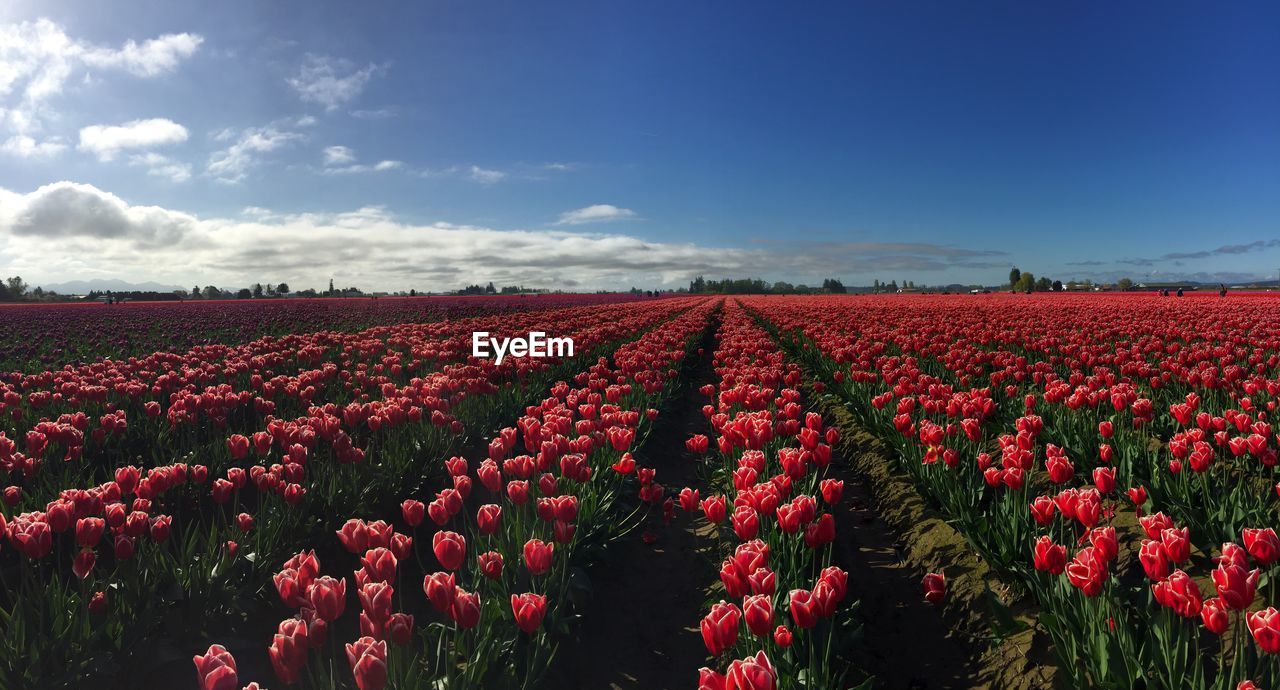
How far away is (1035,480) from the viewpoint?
6.80 meters

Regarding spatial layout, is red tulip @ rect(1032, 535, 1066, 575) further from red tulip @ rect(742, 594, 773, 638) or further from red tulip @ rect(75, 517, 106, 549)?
red tulip @ rect(75, 517, 106, 549)

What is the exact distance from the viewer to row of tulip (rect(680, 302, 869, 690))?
2875 millimetres

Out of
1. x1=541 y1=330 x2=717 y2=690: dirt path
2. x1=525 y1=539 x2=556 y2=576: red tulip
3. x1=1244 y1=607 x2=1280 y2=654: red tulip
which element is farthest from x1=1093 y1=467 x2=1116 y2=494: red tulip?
x1=525 y1=539 x2=556 y2=576: red tulip

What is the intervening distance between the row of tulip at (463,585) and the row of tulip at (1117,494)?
2.83m

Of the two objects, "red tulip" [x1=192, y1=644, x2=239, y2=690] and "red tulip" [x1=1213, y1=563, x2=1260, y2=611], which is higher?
"red tulip" [x1=1213, y1=563, x2=1260, y2=611]

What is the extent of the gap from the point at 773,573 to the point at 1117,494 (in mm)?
4694

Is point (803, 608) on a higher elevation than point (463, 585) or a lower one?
higher

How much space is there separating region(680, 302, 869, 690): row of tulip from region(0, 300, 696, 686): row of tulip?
319 cm

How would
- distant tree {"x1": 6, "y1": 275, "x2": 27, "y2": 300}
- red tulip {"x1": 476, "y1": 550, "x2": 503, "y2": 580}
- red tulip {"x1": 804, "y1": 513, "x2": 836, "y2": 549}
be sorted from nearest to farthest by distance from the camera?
red tulip {"x1": 476, "y1": 550, "x2": 503, "y2": 580}
red tulip {"x1": 804, "y1": 513, "x2": 836, "y2": 549}
distant tree {"x1": 6, "y1": 275, "x2": 27, "y2": 300}

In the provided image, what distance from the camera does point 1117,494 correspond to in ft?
19.3

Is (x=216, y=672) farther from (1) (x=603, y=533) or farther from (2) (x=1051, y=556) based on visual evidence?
(2) (x=1051, y=556)

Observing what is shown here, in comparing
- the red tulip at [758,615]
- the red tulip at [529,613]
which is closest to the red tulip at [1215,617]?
the red tulip at [758,615]

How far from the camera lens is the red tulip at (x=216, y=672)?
2.32 metres

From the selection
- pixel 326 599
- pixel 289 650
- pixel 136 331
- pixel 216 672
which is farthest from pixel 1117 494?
pixel 136 331
